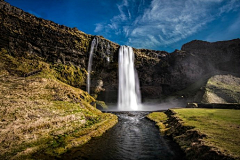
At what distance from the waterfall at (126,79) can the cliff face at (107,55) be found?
3.54m

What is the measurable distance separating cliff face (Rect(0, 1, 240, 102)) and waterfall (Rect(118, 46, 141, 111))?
11.6ft

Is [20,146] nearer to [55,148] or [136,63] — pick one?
[55,148]

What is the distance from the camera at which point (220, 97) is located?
6009 centimetres

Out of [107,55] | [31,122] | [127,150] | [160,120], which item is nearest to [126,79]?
[107,55]

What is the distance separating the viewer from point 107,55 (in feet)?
232

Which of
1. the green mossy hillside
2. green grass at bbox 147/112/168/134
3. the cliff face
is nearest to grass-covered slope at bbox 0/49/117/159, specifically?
green grass at bbox 147/112/168/134

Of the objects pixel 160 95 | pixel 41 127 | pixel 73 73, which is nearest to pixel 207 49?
pixel 160 95

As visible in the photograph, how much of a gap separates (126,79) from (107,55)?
17.8 m

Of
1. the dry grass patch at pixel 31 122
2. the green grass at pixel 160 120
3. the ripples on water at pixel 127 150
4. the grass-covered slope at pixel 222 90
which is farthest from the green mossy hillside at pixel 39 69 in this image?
the grass-covered slope at pixel 222 90

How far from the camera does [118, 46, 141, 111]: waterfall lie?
73062 millimetres

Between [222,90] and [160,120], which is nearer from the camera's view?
[160,120]

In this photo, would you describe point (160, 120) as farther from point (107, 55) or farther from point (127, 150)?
point (107, 55)

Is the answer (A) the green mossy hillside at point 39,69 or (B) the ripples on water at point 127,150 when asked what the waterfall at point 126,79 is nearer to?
(A) the green mossy hillside at point 39,69

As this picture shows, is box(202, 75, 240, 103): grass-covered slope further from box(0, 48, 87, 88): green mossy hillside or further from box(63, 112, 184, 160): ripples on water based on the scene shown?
box(0, 48, 87, 88): green mossy hillside
